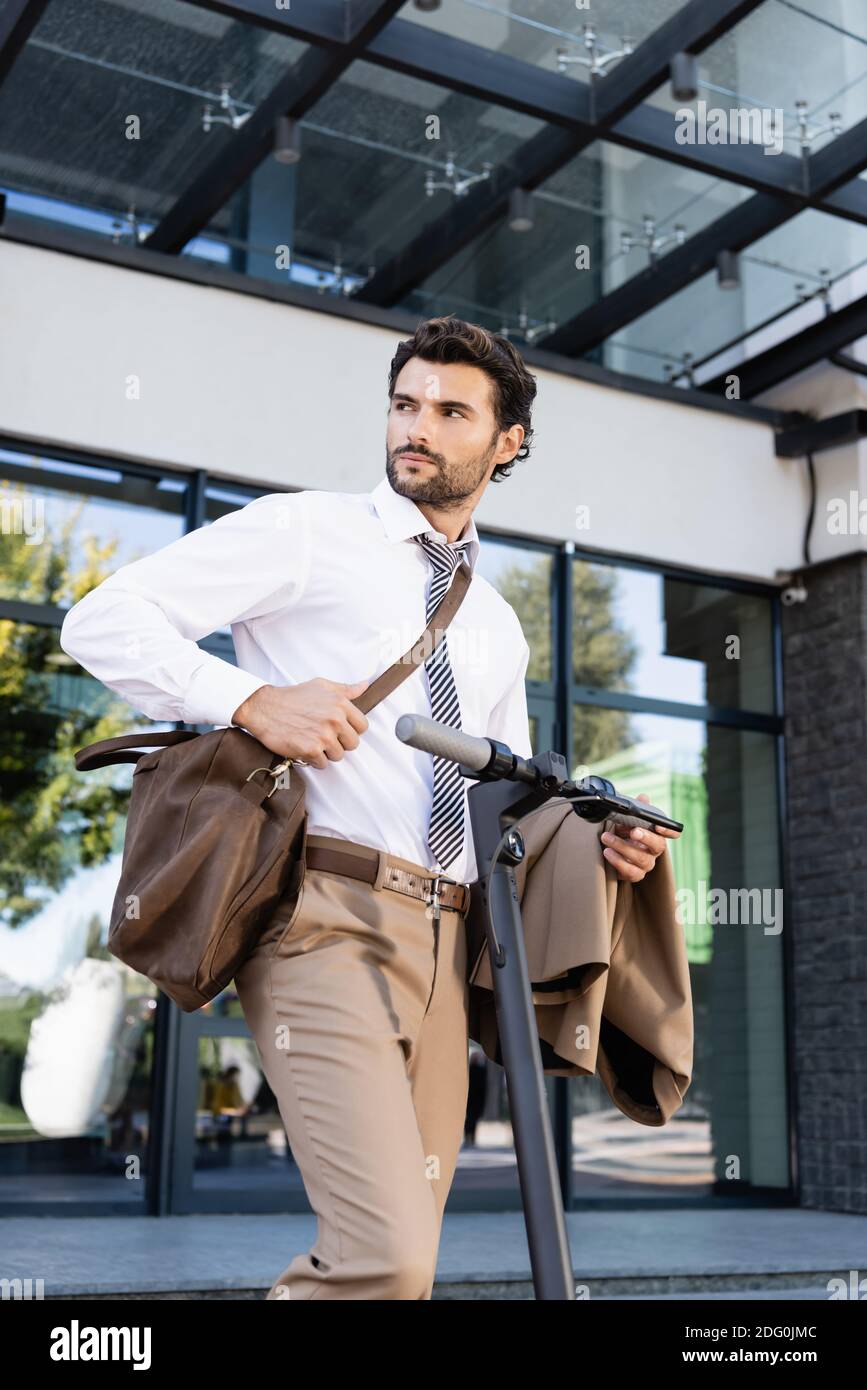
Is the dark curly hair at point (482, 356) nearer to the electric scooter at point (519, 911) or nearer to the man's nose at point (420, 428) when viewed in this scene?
the man's nose at point (420, 428)

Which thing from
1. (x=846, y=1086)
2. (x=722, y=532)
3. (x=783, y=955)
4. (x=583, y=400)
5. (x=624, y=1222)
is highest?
(x=583, y=400)

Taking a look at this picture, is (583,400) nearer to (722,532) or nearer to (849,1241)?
(722,532)

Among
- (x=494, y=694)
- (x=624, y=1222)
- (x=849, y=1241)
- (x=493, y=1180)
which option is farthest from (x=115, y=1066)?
(x=494, y=694)

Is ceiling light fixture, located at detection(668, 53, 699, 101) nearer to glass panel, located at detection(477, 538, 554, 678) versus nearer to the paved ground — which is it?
glass panel, located at detection(477, 538, 554, 678)

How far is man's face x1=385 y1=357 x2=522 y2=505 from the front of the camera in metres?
2.02

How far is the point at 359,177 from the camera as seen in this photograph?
578 cm

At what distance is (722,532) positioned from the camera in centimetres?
693

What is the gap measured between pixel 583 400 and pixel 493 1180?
346cm

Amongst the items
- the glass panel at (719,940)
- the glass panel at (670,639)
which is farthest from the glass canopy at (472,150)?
the glass panel at (719,940)

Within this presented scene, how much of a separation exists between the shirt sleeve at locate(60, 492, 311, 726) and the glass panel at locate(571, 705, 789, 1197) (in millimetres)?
4721

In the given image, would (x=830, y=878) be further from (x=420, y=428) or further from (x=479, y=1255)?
(x=420, y=428)

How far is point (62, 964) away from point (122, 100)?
3.36 m

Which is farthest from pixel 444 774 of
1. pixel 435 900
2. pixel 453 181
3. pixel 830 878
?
pixel 830 878

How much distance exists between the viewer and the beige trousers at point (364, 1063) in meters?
1.53
